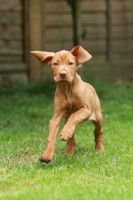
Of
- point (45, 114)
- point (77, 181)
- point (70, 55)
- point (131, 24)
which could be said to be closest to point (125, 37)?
point (131, 24)

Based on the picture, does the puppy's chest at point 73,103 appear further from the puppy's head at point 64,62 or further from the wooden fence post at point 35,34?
the wooden fence post at point 35,34

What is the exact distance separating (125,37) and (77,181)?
9.83 m

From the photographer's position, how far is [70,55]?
588cm

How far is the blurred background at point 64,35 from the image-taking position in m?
12.8

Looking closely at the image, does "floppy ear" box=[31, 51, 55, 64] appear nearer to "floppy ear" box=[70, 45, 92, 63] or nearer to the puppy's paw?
"floppy ear" box=[70, 45, 92, 63]

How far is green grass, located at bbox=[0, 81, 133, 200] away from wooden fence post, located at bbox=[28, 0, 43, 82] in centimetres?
299

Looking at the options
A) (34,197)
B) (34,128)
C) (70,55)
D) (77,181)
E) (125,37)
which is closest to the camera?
(34,197)

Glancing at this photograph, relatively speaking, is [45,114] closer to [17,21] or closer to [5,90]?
[5,90]

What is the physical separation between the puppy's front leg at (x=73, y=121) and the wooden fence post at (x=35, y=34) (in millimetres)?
7234

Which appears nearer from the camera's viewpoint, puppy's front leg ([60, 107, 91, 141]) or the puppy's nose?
puppy's front leg ([60, 107, 91, 141])

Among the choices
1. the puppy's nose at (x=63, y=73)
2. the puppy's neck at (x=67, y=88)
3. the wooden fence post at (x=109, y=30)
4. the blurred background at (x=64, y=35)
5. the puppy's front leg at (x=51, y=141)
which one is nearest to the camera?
the puppy's front leg at (x=51, y=141)

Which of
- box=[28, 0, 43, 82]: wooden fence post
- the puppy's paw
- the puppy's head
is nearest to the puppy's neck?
the puppy's head

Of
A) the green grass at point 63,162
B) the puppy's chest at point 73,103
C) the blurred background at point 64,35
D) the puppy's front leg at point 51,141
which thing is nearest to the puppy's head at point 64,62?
the puppy's chest at point 73,103

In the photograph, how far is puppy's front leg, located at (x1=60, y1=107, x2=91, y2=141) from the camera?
5.57 m
